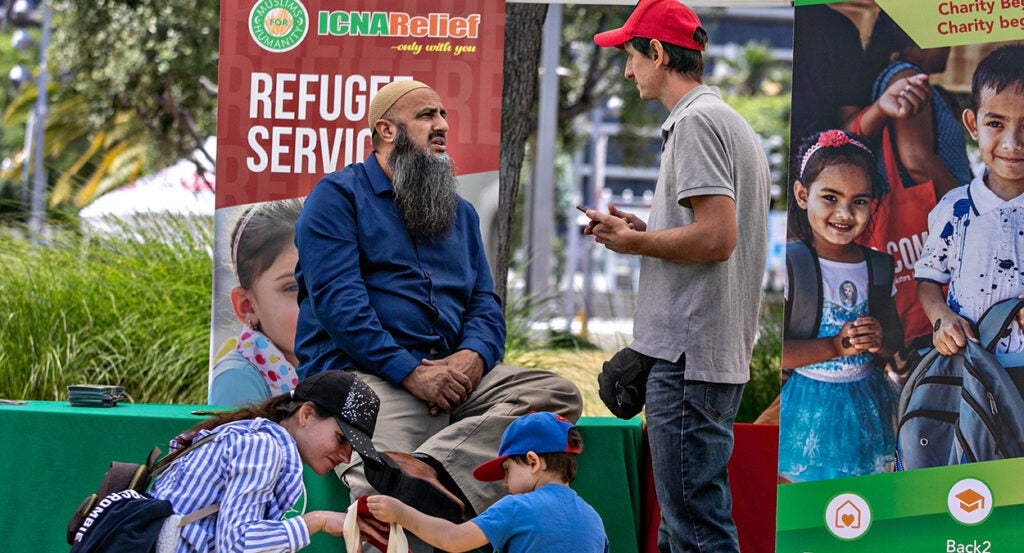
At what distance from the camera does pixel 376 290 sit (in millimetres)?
4426

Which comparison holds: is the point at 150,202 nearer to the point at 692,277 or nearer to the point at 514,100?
the point at 514,100

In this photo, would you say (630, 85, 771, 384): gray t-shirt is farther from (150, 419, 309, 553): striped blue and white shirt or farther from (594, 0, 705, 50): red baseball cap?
(150, 419, 309, 553): striped blue and white shirt

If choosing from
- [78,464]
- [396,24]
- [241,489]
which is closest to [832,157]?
[241,489]

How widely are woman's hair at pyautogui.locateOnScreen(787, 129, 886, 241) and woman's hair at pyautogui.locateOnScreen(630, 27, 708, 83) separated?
19.5 inches

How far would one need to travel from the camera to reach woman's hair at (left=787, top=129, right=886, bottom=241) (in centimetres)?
399

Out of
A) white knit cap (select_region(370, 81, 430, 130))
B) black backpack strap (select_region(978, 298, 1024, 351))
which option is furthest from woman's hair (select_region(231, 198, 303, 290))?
black backpack strap (select_region(978, 298, 1024, 351))

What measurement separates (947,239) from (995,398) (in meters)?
0.51

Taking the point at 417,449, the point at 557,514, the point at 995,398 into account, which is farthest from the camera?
the point at 417,449

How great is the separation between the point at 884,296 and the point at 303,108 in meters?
2.70

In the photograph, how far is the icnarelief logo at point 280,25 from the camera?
5492 mm

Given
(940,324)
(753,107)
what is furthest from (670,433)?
(753,107)

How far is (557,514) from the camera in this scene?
3361mm

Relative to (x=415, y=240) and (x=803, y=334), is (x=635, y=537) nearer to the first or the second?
(x=803, y=334)

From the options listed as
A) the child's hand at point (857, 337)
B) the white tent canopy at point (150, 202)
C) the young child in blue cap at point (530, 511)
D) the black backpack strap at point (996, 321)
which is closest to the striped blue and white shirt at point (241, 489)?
the young child in blue cap at point (530, 511)
